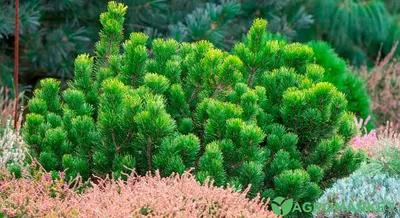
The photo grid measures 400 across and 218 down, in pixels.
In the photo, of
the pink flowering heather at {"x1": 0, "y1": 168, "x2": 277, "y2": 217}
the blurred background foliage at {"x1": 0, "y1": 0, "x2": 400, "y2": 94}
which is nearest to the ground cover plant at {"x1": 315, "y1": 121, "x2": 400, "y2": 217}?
the pink flowering heather at {"x1": 0, "y1": 168, "x2": 277, "y2": 217}

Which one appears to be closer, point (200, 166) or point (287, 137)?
point (200, 166)

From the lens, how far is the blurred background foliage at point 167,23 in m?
8.47

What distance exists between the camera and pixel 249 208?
3.66m

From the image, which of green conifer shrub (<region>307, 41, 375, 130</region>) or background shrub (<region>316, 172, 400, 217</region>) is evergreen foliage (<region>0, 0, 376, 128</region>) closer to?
green conifer shrub (<region>307, 41, 375, 130</region>)

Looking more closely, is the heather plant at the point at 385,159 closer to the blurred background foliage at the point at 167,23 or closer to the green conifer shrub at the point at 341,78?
the green conifer shrub at the point at 341,78

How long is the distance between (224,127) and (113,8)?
1.16 meters

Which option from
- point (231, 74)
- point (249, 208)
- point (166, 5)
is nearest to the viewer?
point (249, 208)

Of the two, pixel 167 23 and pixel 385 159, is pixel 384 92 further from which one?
pixel 385 159

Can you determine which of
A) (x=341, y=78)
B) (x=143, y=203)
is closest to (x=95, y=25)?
(x=341, y=78)

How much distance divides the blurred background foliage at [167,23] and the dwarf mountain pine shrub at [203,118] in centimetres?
335

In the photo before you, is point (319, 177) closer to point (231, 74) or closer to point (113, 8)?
point (231, 74)

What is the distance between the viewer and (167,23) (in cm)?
931

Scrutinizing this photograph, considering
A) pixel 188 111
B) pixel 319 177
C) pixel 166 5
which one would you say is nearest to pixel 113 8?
pixel 188 111

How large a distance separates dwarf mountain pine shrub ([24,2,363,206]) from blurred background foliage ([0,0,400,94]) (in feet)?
11.0
